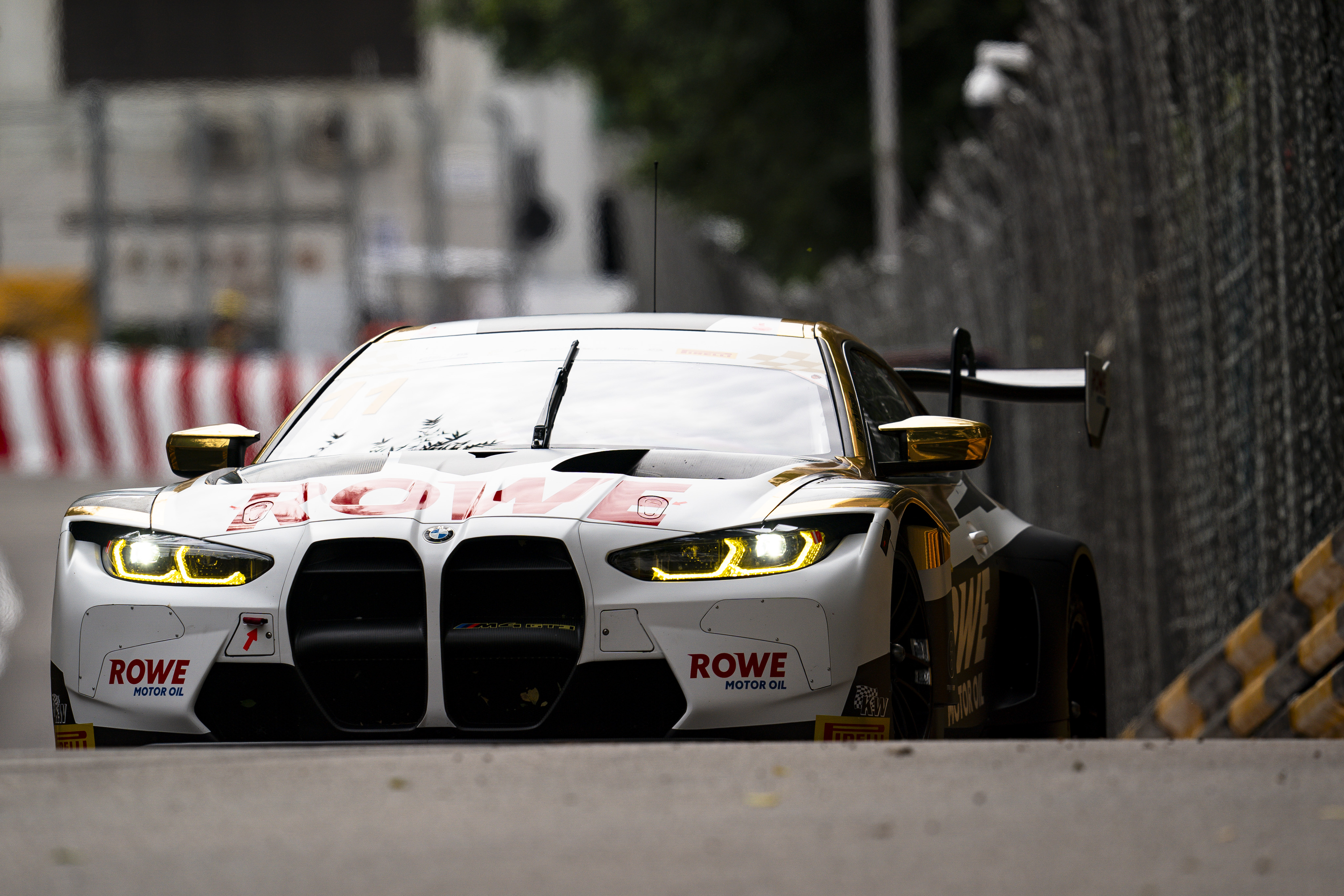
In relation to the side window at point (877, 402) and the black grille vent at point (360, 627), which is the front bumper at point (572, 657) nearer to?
the black grille vent at point (360, 627)

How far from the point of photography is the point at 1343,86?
6777 mm

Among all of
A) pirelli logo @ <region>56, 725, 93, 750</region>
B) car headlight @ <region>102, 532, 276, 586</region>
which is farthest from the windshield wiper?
pirelli logo @ <region>56, 725, 93, 750</region>

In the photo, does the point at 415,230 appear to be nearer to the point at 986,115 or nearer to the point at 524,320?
the point at 986,115

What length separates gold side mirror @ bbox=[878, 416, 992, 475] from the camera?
6156 mm

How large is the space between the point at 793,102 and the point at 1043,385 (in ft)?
66.1

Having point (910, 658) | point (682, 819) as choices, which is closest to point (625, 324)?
point (910, 658)

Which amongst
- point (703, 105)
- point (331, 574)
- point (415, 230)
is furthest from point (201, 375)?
point (331, 574)

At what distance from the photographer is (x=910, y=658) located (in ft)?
18.7

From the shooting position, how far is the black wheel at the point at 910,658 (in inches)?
221

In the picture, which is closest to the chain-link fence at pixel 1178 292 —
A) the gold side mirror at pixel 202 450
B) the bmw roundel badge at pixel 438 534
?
the bmw roundel badge at pixel 438 534

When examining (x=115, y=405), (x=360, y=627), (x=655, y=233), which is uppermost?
(x=655, y=233)

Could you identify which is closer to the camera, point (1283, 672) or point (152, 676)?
point (152, 676)

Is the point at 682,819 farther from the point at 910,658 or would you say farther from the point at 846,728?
the point at 910,658

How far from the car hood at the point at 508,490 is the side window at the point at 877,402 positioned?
518 millimetres
